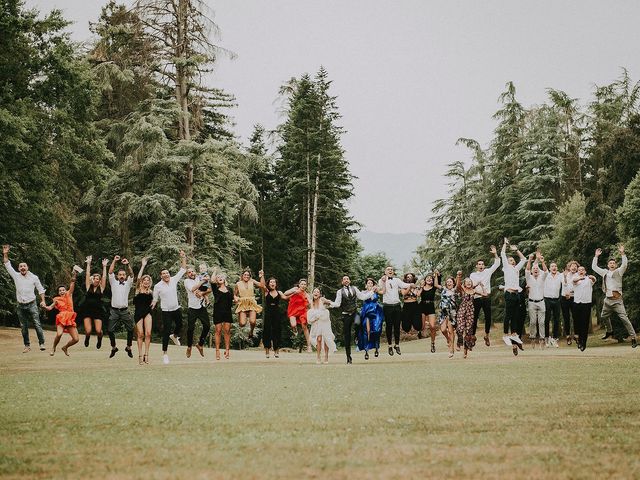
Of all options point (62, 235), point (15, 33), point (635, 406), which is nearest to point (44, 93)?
point (15, 33)

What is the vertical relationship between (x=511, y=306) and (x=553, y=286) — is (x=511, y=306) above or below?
below

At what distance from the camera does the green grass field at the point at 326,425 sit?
661 centimetres

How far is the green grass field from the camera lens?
661cm

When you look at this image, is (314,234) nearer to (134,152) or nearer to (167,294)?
(134,152)

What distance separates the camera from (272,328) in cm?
2409

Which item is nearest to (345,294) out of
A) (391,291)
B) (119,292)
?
(391,291)

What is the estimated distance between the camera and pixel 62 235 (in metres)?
37.8

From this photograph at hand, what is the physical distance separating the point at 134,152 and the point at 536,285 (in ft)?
83.6

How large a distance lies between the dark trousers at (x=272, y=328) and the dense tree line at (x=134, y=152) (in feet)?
45.2

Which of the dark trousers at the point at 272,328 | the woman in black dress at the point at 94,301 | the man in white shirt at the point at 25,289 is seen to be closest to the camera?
the man in white shirt at the point at 25,289

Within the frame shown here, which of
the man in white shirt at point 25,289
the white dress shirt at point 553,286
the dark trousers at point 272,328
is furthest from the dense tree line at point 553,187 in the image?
the man in white shirt at point 25,289

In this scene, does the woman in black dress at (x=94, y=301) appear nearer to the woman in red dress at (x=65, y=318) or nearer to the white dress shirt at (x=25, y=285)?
the woman in red dress at (x=65, y=318)

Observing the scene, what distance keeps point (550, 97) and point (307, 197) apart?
62.2 feet

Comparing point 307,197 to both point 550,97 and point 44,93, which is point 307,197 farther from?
point 44,93
